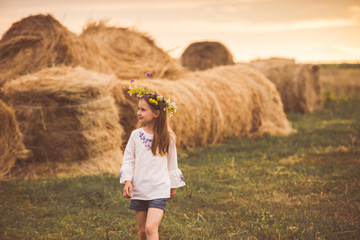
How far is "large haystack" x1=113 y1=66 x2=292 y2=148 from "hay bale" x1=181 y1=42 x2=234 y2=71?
346 centimetres

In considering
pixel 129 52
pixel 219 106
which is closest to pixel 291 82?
pixel 219 106

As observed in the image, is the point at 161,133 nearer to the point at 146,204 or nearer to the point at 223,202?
the point at 146,204

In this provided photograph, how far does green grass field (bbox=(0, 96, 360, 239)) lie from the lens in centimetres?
414

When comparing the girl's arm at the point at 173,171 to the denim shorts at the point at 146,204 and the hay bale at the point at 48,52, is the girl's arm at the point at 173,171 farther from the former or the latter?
the hay bale at the point at 48,52

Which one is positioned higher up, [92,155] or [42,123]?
[42,123]

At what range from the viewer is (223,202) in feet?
16.9

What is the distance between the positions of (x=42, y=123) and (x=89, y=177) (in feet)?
3.68

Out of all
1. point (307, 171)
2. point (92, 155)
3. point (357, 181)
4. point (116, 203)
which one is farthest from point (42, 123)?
point (357, 181)

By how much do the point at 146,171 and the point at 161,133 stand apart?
33 centimetres

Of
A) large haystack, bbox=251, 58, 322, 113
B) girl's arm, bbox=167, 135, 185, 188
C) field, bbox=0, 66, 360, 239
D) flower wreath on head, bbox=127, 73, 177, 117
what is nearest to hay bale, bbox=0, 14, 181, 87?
field, bbox=0, 66, 360, 239

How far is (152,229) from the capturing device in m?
3.28

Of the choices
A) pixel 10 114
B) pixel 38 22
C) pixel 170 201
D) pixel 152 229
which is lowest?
pixel 170 201

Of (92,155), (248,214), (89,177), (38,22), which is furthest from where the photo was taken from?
(38,22)

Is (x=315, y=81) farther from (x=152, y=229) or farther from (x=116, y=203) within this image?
(x=152, y=229)
